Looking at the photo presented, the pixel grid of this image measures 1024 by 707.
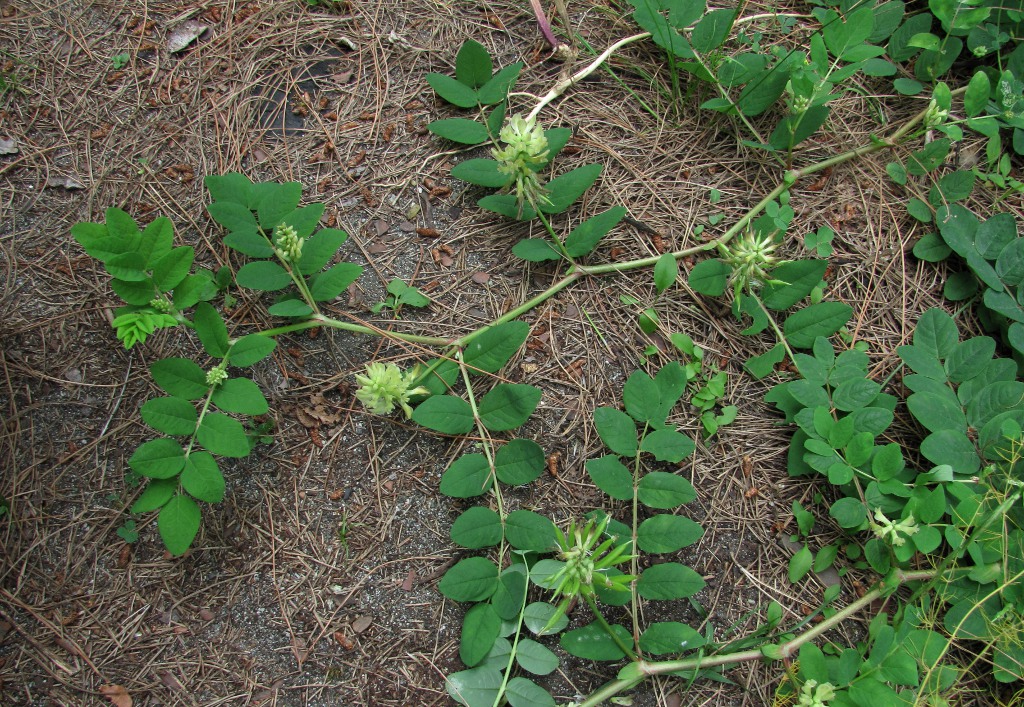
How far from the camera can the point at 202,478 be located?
1868 mm

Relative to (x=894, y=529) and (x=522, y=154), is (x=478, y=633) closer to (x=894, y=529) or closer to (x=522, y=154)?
(x=894, y=529)

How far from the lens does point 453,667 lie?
6.48 feet

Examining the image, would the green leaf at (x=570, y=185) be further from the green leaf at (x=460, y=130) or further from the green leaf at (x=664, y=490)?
the green leaf at (x=664, y=490)

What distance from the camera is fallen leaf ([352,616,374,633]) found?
2004 mm

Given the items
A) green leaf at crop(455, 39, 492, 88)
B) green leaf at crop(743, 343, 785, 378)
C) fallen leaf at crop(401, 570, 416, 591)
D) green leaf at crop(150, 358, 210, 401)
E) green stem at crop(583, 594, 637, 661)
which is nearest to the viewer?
green stem at crop(583, 594, 637, 661)

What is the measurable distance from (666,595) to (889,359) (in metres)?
1.14

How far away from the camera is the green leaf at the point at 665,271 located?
2.18 m

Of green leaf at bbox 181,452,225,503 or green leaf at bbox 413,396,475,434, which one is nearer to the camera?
green leaf at bbox 181,452,225,503

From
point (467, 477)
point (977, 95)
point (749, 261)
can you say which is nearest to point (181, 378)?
point (467, 477)

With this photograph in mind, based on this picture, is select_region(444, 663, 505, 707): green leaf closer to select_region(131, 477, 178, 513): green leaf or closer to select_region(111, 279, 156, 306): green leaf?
select_region(131, 477, 178, 513): green leaf

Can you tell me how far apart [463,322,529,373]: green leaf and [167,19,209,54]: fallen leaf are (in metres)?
1.53

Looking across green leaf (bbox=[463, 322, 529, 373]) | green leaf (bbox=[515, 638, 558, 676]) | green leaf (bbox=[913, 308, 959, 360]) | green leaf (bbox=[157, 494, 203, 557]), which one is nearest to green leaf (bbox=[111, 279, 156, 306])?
green leaf (bbox=[157, 494, 203, 557])

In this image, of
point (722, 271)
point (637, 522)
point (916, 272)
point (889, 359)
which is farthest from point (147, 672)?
point (916, 272)

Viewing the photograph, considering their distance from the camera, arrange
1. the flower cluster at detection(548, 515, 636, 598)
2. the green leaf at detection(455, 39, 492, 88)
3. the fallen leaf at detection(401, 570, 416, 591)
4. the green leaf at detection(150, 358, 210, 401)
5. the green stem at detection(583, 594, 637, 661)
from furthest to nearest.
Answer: the green leaf at detection(455, 39, 492, 88), the fallen leaf at detection(401, 570, 416, 591), the green leaf at detection(150, 358, 210, 401), the green stem at detection(583, 594, 637, 661), the flower cluster at detection(548, 515, 636, 598)
